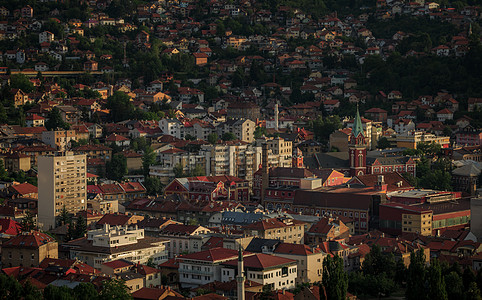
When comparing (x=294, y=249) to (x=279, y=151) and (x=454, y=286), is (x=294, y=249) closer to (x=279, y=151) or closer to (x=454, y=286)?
(x=454, y=286)

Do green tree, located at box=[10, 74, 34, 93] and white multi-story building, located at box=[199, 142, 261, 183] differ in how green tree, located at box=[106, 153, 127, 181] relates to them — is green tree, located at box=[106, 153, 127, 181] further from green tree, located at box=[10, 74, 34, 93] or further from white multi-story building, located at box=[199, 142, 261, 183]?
green tree, located at box=[10, 74, 34, 93]

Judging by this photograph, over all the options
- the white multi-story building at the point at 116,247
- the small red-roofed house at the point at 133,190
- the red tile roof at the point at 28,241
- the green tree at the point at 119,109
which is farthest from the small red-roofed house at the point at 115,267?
the green tree at the point at 119,109

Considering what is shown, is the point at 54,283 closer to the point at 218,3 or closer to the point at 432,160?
the point at 432,160

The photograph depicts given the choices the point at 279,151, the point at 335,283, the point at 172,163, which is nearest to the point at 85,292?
the point at 335,283

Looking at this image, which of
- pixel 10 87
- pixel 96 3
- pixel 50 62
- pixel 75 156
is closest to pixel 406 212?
pixel 75 156

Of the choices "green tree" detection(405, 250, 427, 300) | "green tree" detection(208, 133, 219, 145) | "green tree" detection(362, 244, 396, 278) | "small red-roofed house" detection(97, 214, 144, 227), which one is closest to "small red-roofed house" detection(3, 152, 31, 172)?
"small red-roofed house" detection(97, 214, 144, 227)

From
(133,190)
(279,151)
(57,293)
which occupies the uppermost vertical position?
(279,151)
